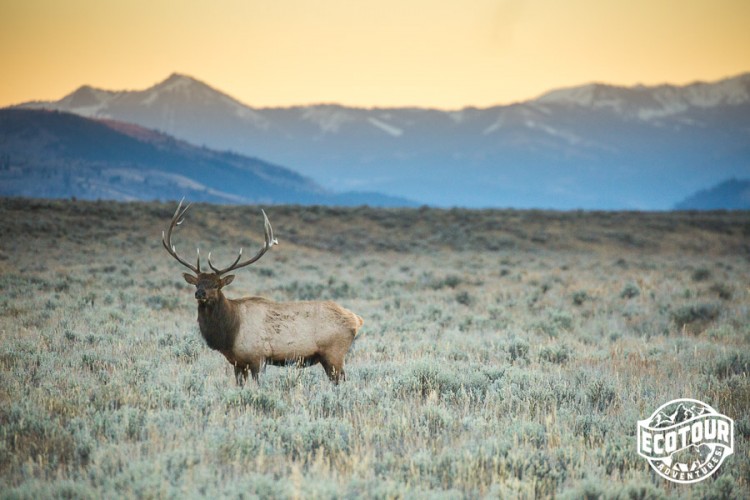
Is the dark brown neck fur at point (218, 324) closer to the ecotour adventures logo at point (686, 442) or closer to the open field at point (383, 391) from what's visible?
the open field at point (383, 391)

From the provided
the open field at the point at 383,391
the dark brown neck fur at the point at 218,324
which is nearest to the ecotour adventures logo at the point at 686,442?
the open field at the point at 383,391

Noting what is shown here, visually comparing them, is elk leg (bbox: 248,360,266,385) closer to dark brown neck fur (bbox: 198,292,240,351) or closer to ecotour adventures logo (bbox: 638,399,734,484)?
dark brown neck fur (bbox: 198,292,240,351)

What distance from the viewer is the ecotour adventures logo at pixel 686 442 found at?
4508mm

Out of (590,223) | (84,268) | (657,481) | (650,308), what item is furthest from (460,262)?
(657,481)

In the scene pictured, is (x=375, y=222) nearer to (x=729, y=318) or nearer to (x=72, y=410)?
(x=729, y=318)

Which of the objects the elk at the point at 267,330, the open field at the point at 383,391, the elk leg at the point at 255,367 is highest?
the elk at the point at 267,330

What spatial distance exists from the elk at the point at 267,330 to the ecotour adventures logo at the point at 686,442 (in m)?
3.57

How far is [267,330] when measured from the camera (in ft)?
21.9

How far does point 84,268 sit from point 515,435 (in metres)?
19.5

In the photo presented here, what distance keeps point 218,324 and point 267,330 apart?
1.93ft

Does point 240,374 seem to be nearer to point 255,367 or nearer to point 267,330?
point 255,367

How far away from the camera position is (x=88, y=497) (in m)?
3.81

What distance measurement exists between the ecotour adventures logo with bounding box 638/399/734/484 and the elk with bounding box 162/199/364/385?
3.57 metres

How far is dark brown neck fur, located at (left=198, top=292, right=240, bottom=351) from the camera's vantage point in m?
6.46
